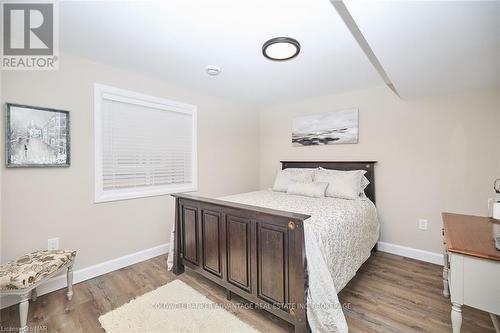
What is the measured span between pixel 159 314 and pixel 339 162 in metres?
2.88

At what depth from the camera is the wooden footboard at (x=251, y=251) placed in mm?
1516

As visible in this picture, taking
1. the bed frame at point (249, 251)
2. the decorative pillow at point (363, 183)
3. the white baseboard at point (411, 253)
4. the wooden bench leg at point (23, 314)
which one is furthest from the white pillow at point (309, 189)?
the wooden bench leg at point (23, 314)

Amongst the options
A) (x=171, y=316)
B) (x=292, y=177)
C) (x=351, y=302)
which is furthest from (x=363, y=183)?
(x=171, y=316)

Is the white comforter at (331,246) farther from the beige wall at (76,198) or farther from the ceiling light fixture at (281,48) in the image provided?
the beige wall at (76,198)

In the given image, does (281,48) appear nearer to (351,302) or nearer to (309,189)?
(309,189)

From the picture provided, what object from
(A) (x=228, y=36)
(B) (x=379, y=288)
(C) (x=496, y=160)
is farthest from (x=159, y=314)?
(C) (x=496, y=160)

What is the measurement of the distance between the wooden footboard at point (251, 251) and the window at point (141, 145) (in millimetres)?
795

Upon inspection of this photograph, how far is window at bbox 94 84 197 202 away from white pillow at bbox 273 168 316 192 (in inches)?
50.7

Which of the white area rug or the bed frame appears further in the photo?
the white area rug

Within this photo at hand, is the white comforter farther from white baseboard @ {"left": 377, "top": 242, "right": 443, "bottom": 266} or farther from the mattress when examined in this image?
white baseboard @ {"left": 377, "top": 242, "right": 443, "bottom": 266}

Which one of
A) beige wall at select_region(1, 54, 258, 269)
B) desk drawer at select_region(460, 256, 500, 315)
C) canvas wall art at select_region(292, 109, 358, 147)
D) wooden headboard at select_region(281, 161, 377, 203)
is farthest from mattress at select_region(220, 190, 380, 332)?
beige wall at select_region(1, 54, 258, 269)

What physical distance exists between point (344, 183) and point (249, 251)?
66.8 inches

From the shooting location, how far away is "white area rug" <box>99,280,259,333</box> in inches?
64.4

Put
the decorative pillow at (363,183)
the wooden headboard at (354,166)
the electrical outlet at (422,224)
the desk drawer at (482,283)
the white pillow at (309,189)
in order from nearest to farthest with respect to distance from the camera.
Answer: the desk drawer at (482,283) < the electrical outlet at (422,224) < the white pillow at (309,189) < the decorative pillow at (363,183) < the wooden headboard at (354,166)
